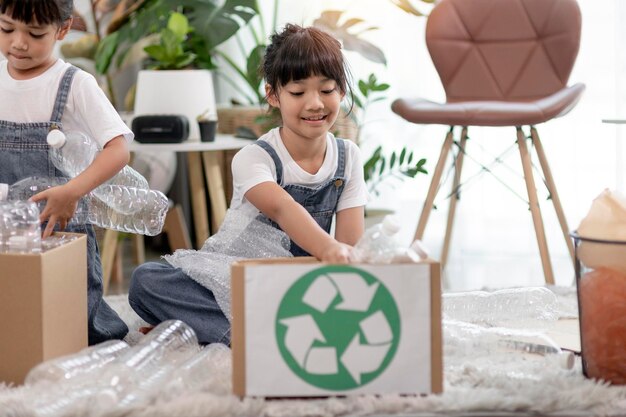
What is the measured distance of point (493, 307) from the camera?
221cm

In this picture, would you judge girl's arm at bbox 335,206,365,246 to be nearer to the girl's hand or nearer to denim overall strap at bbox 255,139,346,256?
denim overall strap at bbox 255,139,346,256

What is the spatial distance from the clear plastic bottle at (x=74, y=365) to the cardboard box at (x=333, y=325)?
0.99 ft

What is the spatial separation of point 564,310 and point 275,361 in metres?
1.02

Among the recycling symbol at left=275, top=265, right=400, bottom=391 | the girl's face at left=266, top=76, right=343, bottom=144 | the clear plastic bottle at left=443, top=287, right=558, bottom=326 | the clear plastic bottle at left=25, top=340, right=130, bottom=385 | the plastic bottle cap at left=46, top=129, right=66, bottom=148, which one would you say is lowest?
the clear plastic bottle at left=25, top=340, right=130, bottom=385

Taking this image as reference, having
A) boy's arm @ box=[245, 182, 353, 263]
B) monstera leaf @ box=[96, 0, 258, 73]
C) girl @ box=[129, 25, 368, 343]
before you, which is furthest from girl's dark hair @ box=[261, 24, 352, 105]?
monstera leaf @ box=[96, 0, 258, 73]

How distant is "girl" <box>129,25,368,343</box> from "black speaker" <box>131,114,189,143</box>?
0.80 meters

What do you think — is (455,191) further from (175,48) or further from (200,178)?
(175,48)

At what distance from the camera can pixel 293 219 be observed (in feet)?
5.94

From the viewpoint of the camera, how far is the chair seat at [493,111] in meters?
2.53

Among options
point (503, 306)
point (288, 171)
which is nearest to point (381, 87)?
point (503, 306)

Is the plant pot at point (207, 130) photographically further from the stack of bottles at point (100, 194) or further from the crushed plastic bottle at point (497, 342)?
the crushed plastic bottle at point (497, 342)

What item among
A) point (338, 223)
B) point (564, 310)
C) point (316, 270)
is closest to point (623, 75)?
point (564, 310)

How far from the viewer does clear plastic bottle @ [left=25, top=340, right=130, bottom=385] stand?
1612mm

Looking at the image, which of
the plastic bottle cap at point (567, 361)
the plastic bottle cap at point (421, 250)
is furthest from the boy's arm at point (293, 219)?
the plastic bottle cap at point (567, 361)
